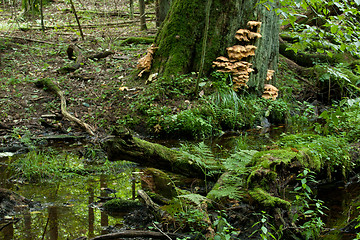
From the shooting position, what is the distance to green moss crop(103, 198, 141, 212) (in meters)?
3.47

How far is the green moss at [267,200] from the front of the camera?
2.74 meters

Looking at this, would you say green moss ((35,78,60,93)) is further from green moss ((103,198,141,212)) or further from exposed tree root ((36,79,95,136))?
green moss ((103,198,141,212))

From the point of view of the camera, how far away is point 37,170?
4.47 m

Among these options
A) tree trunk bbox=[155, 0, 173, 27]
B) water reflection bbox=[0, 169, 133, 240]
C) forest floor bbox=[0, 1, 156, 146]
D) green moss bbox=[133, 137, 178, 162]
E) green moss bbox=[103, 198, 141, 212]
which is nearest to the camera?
water reflection bbox=[0, 169, 133, 240]

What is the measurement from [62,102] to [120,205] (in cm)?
473

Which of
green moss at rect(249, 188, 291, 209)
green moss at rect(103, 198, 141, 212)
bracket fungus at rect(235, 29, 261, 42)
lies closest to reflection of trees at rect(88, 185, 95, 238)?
green moss at rect(103, 198, 141, 212)

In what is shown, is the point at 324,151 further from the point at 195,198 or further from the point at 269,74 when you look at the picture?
the point at 269,74

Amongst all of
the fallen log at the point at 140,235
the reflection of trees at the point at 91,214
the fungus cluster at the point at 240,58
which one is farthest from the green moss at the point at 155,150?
the fungus cluster at the point at 240,58

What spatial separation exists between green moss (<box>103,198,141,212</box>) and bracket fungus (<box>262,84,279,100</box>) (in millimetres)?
5193

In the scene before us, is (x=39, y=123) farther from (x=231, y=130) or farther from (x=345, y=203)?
(x=345, y=203)

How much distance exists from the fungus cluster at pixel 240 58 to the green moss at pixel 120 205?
15.2 ft

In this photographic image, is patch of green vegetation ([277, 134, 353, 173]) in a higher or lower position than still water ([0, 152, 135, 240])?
higher

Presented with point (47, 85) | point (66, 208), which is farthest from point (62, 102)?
point (66, 208)

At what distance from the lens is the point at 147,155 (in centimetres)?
402
